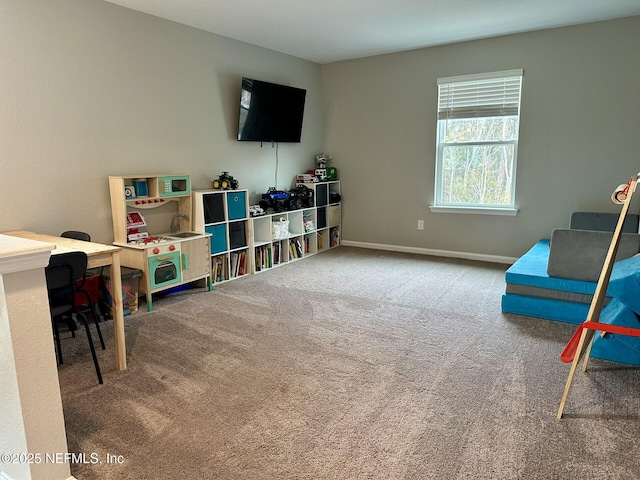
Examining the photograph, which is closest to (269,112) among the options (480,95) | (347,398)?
(480,95)

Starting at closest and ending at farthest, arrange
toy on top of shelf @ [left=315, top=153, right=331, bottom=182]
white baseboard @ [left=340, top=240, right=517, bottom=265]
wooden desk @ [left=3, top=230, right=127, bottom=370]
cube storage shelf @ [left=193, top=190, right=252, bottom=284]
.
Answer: wooden desk @ [left=3, top=230, right=127, bottom=370] → cube storage shelf @ [left=193, top=190, right=252, bottom=284] → white baseboard @ [left=340, top=240, right=517, bottom=265] → toy on top of shelf @ [left=315, top=153, right=331, bottom=182]

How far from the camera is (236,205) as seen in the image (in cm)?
461

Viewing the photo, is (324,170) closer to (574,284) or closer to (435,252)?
(435,252)

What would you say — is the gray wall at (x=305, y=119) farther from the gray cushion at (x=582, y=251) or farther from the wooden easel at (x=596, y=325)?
the wooden easel at (x=596, y=325)

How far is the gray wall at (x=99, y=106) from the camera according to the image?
3172mm

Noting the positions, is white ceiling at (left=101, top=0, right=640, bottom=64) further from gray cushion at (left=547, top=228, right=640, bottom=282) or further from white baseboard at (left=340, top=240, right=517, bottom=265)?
white baseboard at (left=340, top=240, right=517, bottom=265)

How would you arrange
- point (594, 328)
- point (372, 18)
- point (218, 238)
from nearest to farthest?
1. point (594, 328)
2. point (372, 18)
3. point (218, 238)

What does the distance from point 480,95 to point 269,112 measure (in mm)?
2462

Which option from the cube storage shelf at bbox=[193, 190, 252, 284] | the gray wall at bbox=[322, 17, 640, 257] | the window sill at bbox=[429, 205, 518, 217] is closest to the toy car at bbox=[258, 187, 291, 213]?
the cube storage shelf at bbox=[193, 190, 252, 284]

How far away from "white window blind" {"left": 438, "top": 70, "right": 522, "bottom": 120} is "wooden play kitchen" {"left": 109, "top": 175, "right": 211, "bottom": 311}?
320 centimetres

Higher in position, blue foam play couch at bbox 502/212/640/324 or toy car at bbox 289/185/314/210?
toy car at bbox 289/185/314/210

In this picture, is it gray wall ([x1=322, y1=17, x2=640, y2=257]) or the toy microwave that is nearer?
the toy microwave

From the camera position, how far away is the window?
495 centimetres

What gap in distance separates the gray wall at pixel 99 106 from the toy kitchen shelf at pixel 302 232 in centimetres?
78
